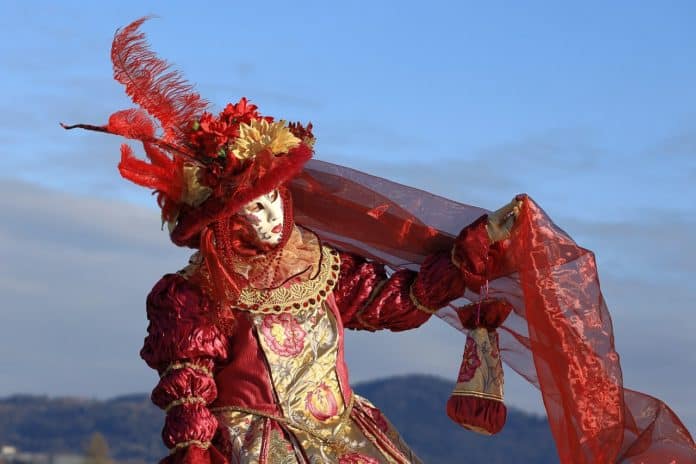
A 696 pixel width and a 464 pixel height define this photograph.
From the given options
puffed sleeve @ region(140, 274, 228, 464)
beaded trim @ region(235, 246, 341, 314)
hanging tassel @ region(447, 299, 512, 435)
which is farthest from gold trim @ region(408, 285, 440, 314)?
puffed sleeve @ region(140, 274, 228, 464)

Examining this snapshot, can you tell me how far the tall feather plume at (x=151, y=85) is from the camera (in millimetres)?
4898

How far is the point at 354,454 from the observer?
183 inches

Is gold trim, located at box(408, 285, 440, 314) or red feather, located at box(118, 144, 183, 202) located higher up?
red feather, located at box(118, 144, 183, 202)

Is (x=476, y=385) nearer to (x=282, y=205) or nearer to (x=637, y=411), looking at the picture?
(x=637, y=411)

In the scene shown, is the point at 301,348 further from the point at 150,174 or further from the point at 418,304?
the point at 150,174

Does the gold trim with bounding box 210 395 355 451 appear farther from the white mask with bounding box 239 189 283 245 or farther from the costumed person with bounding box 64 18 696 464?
the white mask with bounding box 239 189 283 245

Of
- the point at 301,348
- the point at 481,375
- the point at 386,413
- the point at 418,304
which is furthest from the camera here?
the point at 386,413

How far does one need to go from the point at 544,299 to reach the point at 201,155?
127 cm

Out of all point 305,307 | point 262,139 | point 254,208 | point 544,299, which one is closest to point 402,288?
point 305,307

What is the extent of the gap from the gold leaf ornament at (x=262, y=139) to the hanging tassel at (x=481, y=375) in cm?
87

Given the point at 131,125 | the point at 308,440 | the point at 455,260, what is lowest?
the point at 308,440

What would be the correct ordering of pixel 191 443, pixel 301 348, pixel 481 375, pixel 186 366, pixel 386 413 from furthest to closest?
pixel 386 413, pixel 481 375, pixel 301 348, pixel 186 366, pixel 191 443

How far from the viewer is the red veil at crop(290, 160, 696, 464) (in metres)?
4.75

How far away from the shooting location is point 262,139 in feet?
15.7
